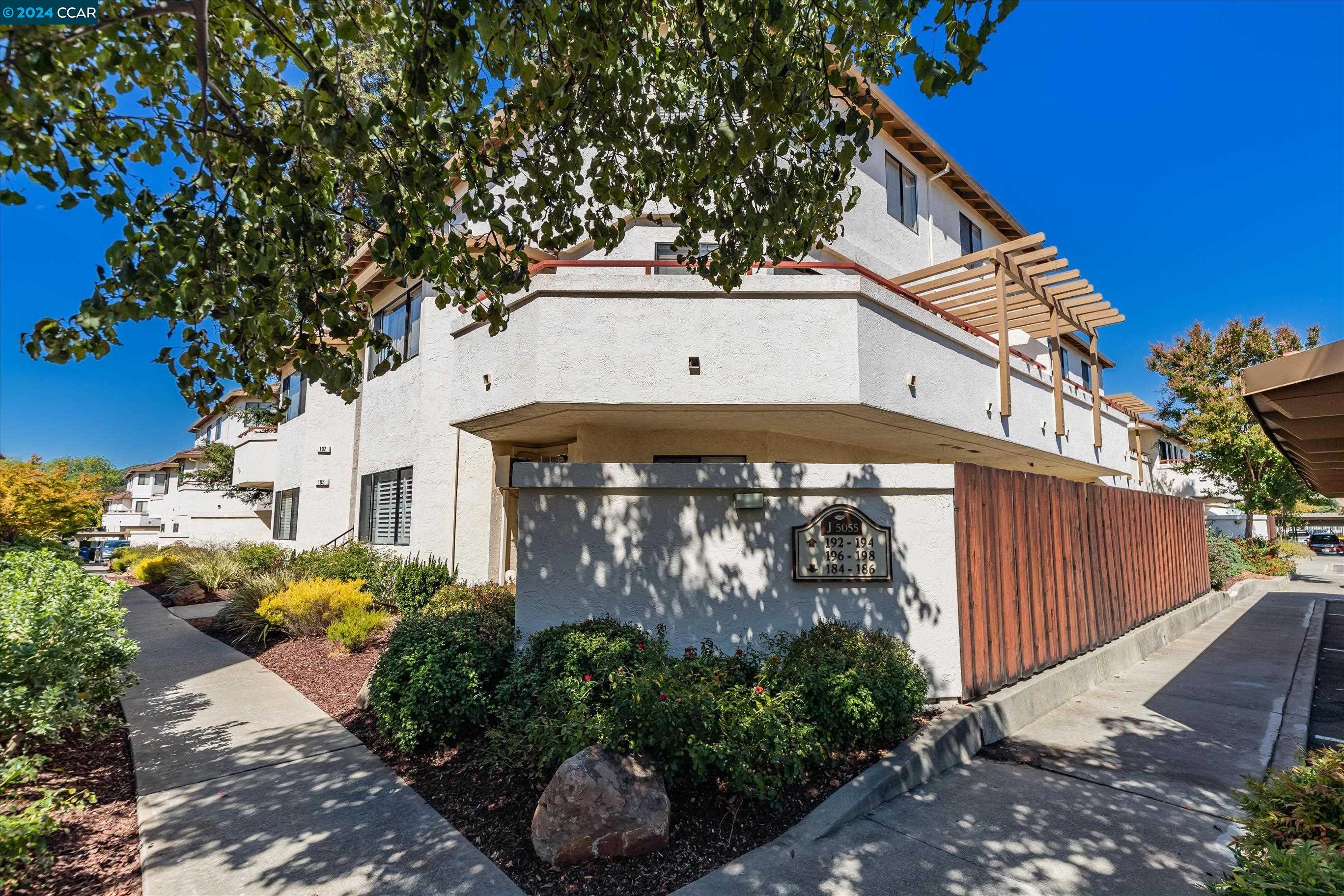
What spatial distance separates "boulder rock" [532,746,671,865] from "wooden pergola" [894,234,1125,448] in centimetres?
822

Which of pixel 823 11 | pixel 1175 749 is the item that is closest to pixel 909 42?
pixel 823 11

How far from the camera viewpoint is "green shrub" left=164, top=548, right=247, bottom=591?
16828 mm

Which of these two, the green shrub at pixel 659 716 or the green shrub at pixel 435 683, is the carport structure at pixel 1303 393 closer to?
the green shrub at pixel 659 716

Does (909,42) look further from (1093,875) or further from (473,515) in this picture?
(473,515)

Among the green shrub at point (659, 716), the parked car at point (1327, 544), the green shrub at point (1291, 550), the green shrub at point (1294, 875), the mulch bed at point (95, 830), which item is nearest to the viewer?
the green shrub at point (1294, 875)

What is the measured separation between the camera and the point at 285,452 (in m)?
21.9

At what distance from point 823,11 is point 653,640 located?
5.42m

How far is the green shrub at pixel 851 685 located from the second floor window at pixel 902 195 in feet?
34.9

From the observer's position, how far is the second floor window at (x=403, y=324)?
46.5 ft

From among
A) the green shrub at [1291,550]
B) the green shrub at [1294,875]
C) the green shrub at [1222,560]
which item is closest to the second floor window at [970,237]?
the green shrub at [1222,560]

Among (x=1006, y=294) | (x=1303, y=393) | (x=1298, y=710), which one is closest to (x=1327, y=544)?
(x=1006, y=294)

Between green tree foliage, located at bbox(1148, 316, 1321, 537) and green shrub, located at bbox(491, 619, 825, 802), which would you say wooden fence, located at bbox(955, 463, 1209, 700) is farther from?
green tree foliage, located at bbox(1148, 316, 1321, 537)

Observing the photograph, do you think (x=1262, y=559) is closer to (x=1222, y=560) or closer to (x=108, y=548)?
(x=1222, y=560)

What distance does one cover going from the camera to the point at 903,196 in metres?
15.1
